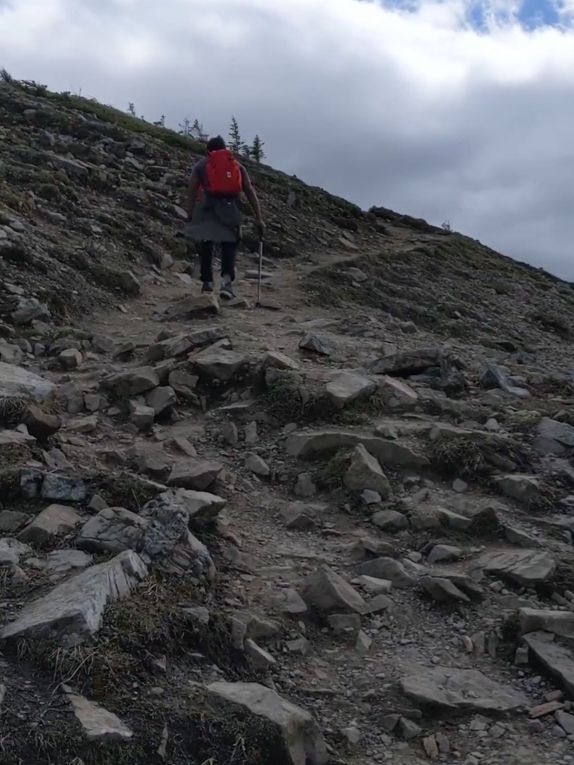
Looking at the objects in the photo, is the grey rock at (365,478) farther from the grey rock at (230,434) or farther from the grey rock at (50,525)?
the grey rock at (50,525)

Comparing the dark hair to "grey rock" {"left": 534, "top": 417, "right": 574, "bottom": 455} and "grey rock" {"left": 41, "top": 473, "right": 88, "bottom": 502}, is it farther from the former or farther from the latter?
"grey rock" {"left": 41, "top": 473, "right": 88, "bottom": 502}

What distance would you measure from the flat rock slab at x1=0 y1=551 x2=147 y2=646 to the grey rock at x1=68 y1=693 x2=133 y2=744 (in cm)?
34

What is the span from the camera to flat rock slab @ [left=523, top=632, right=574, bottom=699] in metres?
4.09

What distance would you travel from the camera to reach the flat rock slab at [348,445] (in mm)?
6582

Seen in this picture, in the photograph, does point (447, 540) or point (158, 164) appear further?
point (158, 164)

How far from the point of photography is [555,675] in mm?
4164

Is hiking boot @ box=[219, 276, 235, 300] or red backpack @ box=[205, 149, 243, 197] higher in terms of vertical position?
red backpack @ box=[205, 149, 243, 197]

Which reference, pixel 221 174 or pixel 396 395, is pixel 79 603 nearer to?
pixel 396 395

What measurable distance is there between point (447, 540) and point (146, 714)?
9.35 feet

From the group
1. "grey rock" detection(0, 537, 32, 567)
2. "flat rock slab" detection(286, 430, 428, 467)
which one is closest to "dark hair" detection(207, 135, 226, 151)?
"flat rock slab" detection(286, 430, 428, 467)

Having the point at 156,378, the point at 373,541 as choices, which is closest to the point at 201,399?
the point at 156,378

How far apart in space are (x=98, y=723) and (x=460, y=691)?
6.27ft

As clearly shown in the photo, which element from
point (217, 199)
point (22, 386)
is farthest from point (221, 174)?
point (22, 386)

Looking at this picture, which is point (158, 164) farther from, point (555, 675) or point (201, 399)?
point (555, 675)
